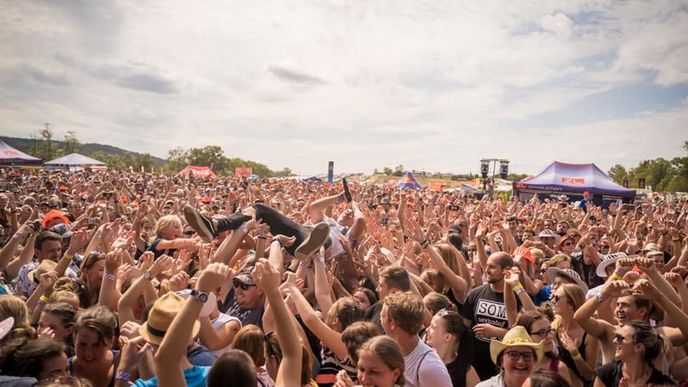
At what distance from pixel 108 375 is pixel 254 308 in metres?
1.32

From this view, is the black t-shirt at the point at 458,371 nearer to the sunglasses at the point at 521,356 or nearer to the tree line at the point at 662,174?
the sunglasses at the point at 521,356

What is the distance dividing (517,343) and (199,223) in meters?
3.42

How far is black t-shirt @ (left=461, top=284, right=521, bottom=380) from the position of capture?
159 inches

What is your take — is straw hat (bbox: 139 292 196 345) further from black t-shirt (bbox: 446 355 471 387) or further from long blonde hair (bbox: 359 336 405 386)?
black t-shirt (bbox: 446 355 471 387)

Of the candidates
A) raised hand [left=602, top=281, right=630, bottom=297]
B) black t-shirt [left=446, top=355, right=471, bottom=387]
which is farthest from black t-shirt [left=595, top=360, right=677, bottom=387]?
black t-shirt [left=446, top=355, right=471, bottom=387]

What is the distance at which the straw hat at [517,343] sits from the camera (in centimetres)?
279

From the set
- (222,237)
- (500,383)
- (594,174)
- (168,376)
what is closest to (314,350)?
(500,383)

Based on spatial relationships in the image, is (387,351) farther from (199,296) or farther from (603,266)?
(603,266)

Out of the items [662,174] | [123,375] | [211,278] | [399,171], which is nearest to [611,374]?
[211,278]

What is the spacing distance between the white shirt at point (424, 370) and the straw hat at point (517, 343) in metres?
0.37

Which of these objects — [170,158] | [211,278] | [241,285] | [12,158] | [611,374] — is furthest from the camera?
[170,158]

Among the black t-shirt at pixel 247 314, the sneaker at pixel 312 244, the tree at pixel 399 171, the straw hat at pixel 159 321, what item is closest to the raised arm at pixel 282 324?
the straw hat at pixel 159 321

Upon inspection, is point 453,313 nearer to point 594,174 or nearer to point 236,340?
point 236,340

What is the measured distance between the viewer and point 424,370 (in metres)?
2.73
